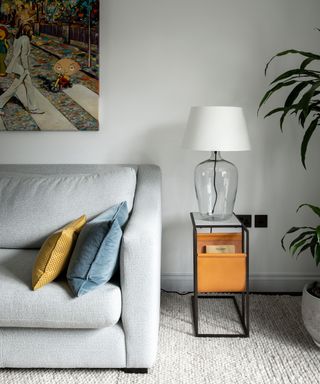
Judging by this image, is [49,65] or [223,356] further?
[49,65]

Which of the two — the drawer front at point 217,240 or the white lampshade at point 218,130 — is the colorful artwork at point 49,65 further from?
the drawer front at point 217,240

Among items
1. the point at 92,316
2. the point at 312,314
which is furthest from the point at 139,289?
the point at 312,314

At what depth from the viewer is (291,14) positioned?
284 centimetres

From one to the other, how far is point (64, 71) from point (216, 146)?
45.5 inches

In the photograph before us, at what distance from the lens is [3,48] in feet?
9.51

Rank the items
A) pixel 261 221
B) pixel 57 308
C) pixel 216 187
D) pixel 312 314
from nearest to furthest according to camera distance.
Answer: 1. pixel 57 308
2. pixel 312 314
3. pixel 216 187
4. pixel 261 221

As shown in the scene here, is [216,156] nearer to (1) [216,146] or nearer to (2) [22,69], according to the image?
(1) [216,146]

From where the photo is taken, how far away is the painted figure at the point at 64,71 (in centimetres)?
289

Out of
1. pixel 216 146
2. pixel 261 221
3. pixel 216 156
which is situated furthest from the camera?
pixel 261 221

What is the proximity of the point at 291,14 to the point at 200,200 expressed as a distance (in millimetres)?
1308

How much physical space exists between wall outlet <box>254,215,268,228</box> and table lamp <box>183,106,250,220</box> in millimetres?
453

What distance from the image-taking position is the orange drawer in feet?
7.93

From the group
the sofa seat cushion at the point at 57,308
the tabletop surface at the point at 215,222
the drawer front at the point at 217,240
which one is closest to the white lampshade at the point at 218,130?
the tabletop surface at the point at 215,222

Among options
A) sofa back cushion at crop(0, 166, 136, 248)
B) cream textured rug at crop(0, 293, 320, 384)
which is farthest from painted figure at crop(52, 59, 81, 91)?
cream textured rug at crop(0, 293, 320, 384)
